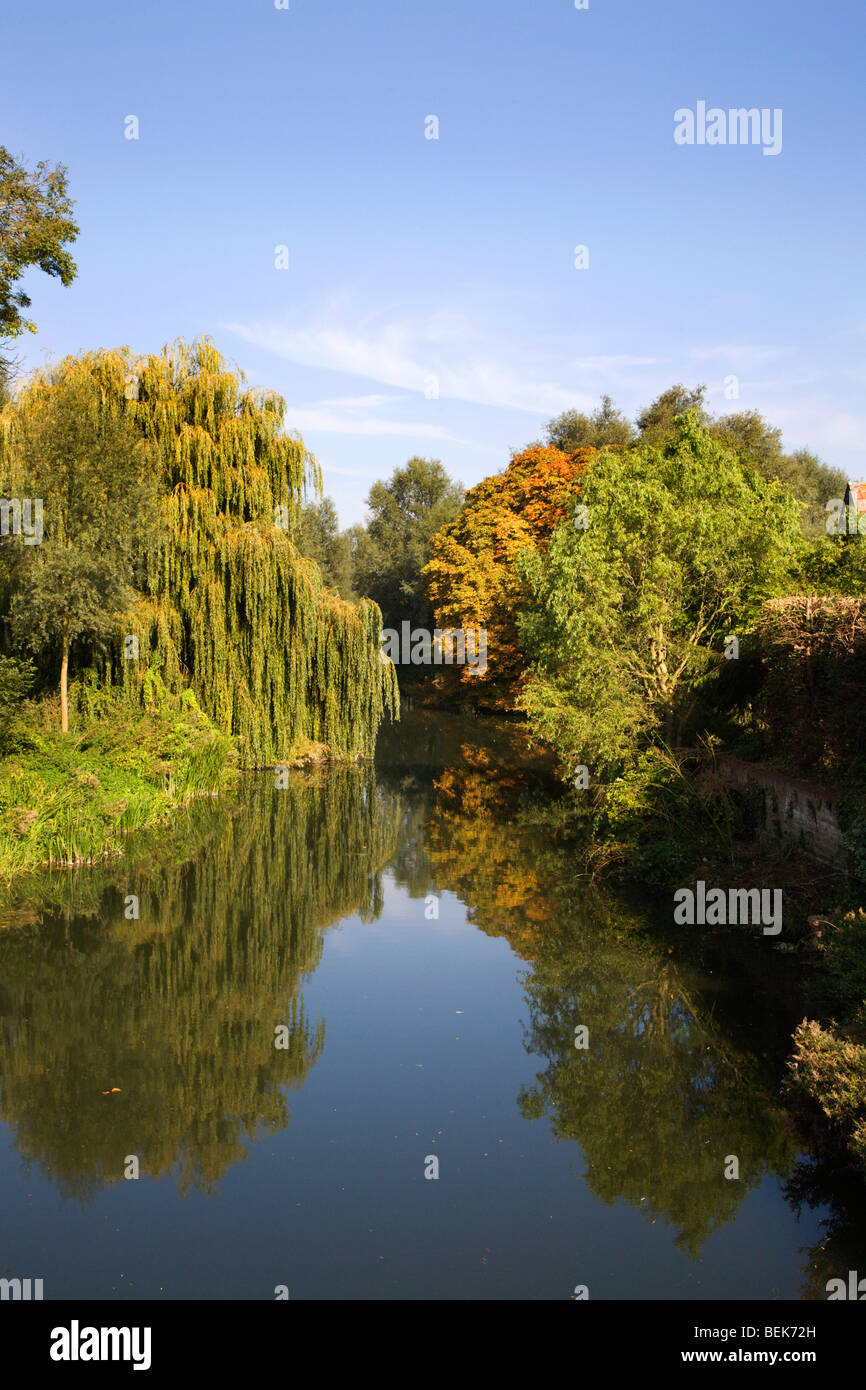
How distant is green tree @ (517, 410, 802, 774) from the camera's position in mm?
18516

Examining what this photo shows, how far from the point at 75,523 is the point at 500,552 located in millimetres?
24122

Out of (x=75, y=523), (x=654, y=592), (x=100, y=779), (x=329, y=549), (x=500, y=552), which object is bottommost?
(x=100, y=779)

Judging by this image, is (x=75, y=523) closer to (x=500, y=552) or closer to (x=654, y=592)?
(x=654, y=592)

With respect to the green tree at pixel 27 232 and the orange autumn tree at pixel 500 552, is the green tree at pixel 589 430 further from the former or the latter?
the green tree at pixel 27 232

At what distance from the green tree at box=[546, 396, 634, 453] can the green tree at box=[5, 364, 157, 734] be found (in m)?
32.7

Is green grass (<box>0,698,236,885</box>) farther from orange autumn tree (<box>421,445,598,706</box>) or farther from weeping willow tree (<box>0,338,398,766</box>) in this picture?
orange autumn tree (<box>421,445,598,706</box>)

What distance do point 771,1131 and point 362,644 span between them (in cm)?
1930

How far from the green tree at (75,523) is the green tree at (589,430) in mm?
32733

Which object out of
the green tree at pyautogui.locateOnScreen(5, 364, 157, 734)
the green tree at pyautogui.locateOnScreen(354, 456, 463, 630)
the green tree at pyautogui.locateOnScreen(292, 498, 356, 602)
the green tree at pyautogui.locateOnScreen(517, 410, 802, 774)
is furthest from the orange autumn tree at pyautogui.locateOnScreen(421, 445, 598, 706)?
the green tree at pyautogui.locateOnScreen(5, 364, 157, 734)

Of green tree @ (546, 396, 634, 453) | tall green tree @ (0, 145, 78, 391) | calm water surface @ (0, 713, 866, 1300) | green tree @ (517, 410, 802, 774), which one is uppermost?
green tree @ (546, 396, 634, 453)

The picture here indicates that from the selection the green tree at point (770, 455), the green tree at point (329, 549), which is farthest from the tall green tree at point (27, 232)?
the green tree at point (329, 549)

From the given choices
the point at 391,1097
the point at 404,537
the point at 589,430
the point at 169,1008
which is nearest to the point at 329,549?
the point at 404,537

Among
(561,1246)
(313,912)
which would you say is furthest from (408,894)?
(561,1246)

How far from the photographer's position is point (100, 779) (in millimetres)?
17641
